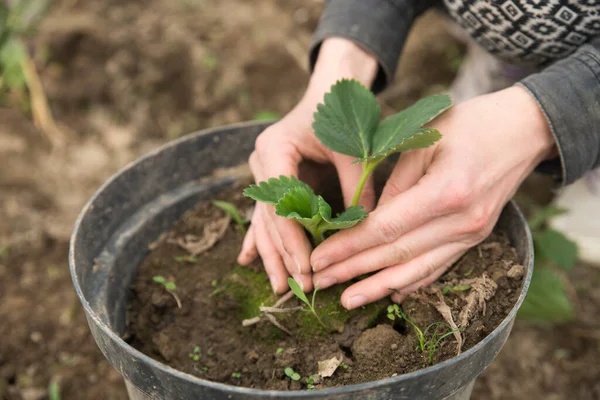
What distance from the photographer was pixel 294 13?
281cm

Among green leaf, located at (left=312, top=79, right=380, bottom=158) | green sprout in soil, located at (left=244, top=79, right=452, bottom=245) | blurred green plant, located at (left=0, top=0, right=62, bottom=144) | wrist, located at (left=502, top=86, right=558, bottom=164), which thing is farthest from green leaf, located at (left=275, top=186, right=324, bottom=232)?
blurred green plant, located at (left=0, top=0, right=62, bottom=144)

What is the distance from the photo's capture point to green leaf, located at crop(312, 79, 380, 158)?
3.33ft

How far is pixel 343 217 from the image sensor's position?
0.93 meters

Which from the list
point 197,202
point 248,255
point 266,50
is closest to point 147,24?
point 266,50

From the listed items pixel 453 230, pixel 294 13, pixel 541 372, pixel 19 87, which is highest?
pixel 453 230

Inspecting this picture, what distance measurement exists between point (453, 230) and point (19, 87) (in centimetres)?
200

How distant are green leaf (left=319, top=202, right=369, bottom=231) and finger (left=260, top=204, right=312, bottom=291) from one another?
3.4 inches

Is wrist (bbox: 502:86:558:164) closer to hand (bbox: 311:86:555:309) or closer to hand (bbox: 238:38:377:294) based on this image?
hand (bbox: 311:86:555:309)

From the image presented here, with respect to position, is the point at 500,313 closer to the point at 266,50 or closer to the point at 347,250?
the point at 347,250

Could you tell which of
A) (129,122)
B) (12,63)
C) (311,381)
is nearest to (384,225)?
(311,381)

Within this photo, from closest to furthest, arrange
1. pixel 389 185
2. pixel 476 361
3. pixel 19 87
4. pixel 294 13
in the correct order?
pixel 476 361
pixel 389 185
pixel 19 87
pixel 294 13

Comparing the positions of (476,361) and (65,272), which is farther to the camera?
(65,272)

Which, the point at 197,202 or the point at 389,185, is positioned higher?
the point at 389,185

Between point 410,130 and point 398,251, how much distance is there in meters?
0.20
